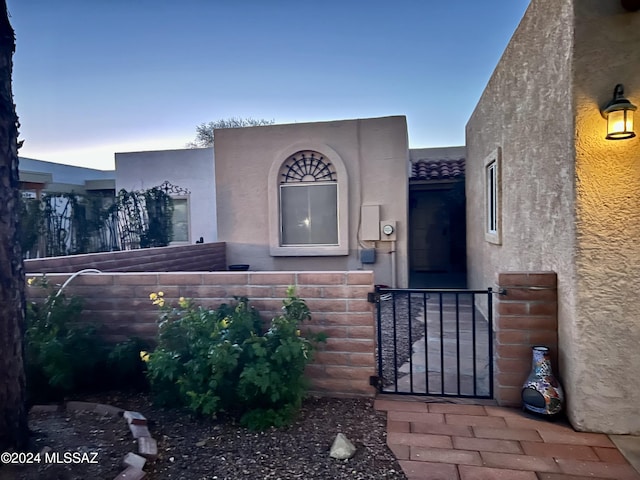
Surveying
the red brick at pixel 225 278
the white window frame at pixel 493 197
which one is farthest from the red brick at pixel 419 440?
the white window frame at pixel 493 197

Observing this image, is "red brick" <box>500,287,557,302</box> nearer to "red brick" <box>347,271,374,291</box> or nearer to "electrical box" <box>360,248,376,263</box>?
"red brick" <box>347,271,374,291</box>

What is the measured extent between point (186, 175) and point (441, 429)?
1059 centimetres

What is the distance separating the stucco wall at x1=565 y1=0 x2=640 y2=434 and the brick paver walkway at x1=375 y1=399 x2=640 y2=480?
301 millimetres

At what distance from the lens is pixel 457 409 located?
3.41m

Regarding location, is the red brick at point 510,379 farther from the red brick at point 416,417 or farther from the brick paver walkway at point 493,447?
the red brick at point 416,417

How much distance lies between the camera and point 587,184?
114 inches

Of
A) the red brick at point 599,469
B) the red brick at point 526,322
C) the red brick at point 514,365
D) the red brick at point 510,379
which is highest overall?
the red brick at point 526,322

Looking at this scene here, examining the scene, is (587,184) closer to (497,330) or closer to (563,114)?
(563,114)

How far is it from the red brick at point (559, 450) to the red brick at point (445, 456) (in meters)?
0.38

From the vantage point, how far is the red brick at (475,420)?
3.11 metres

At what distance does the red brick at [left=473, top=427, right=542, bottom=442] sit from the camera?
2.89 meters

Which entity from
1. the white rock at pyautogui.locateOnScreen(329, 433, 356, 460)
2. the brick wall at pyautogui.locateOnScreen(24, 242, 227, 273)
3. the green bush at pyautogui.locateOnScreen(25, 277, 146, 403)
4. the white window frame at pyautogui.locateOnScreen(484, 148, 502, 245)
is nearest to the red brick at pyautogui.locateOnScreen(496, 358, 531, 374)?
the white rock at pyautogui.locateOnScreen(329, 433, 356, 460)

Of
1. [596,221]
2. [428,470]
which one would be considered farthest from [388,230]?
[428,470]

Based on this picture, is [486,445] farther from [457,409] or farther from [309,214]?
[309,214]
